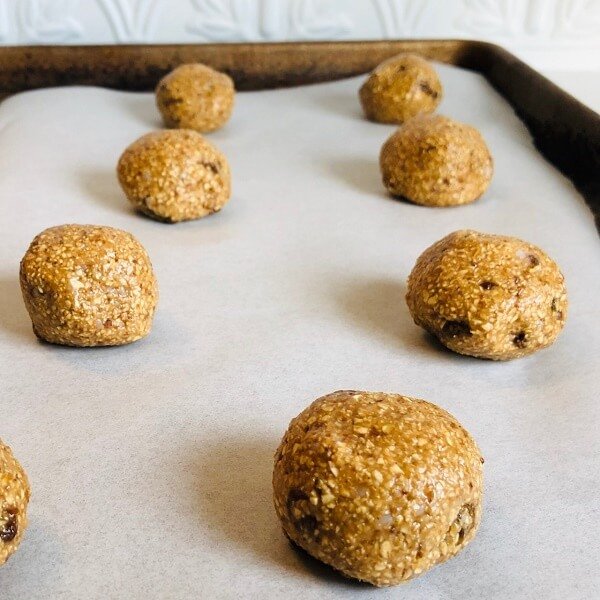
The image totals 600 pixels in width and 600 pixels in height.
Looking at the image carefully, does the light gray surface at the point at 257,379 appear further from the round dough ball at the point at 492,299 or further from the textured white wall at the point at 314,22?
the textured white wall at the point at 314,22

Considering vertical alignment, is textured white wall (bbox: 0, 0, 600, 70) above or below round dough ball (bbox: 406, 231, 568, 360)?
below

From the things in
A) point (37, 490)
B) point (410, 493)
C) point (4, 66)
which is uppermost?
point (410, 493)

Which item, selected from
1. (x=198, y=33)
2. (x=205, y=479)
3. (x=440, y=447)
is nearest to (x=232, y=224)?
(x=205, y=479)

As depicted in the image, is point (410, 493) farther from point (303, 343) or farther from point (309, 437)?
point (303, 343)

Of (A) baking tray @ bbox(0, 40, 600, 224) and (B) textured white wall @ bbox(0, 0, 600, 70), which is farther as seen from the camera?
(B) textured white wall @ bbox(0, 0, 600, 70)

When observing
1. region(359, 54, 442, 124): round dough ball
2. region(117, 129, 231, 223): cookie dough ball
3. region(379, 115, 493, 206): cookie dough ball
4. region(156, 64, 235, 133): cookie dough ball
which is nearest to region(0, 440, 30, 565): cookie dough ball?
region(117, 129, 231, 223): cookie dough ball

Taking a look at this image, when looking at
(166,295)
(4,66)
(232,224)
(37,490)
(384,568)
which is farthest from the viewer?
(4,66)

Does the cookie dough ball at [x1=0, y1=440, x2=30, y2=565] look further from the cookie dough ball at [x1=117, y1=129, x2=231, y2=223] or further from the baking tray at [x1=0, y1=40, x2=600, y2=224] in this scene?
the baking tray at [x1=0, y1=40, x2=600, y2=224]
